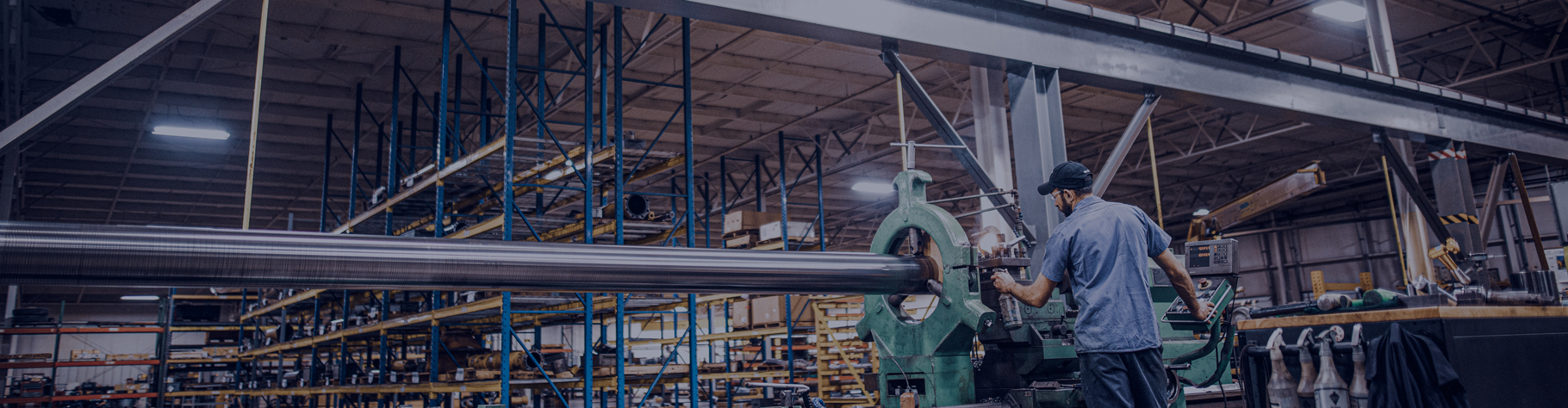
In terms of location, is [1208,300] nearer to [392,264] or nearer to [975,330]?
[975,330]

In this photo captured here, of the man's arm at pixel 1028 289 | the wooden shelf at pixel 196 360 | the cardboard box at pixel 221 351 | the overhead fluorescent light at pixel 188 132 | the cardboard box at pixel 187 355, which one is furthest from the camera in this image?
the cardboard box at pixel 221 351

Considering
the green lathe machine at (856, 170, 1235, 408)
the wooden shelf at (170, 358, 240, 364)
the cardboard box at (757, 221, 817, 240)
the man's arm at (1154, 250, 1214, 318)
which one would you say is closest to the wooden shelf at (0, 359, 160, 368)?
the wooden shelf at (170, 358, 240, 364)

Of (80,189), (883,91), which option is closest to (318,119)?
(80,189)

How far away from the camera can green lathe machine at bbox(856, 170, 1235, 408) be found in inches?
149

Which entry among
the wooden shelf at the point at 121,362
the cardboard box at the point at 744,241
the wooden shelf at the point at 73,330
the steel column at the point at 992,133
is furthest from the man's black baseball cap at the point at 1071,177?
the wooden shelf at the point at 121,362

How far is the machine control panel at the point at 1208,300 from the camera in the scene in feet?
13.6

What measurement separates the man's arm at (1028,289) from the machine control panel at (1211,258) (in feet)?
3.68

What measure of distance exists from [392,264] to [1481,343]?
5.14m

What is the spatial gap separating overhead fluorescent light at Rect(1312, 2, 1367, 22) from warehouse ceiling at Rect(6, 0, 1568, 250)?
0.89 feet

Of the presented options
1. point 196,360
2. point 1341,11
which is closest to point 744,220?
point 1341,11

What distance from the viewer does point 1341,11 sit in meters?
11.6

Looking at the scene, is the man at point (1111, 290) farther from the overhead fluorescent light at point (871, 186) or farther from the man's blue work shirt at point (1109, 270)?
the overhead fluorescent light at point (871, 186)

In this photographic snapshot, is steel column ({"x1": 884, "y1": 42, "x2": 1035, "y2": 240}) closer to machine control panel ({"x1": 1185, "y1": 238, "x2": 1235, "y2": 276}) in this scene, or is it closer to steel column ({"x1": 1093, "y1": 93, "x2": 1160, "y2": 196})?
steel column ({"x1": 1093, "y1": 93, "x2": 1160, "y2": 196})

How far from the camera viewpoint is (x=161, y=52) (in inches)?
484
